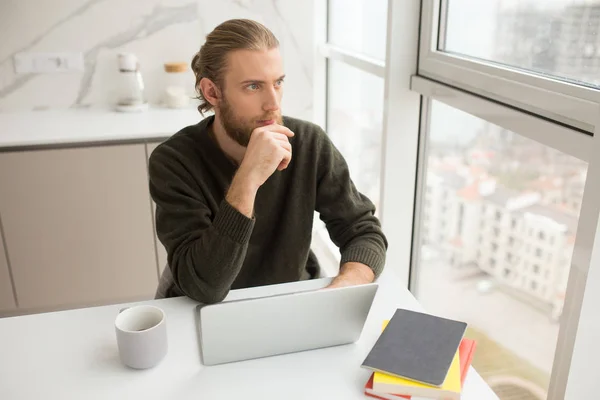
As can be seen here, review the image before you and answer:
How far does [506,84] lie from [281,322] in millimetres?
871

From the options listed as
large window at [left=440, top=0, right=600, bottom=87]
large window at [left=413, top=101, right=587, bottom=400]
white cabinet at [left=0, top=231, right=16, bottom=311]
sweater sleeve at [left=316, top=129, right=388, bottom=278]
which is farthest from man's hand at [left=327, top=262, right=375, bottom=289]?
white cabinet at [left=0, top=231, right=16, bottom=311]

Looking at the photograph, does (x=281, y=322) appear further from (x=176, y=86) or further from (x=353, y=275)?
(x=176, y=86)

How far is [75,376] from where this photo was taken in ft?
3.39

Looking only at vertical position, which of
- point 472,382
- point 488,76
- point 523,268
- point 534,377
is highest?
point 488,76

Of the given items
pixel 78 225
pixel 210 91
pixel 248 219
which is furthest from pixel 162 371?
pixel 78 225

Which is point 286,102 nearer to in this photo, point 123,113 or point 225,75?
point 123,113

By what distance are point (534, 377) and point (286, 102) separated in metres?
1.94

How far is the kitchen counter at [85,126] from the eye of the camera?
93.0 inches

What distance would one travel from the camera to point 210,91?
1.54 metres

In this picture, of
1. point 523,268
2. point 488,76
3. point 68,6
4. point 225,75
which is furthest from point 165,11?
point 523,268

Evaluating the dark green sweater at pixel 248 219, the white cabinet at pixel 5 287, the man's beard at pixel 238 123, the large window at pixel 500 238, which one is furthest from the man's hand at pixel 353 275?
the white cabinet at pixel 5 287

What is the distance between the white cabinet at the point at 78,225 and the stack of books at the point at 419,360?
1.67 meters

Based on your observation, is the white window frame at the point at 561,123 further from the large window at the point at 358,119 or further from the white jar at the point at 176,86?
the white jar at the point at 176,86

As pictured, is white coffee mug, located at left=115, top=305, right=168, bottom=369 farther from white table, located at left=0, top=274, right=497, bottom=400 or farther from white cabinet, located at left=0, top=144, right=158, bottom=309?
white cabinet, located at left=0, top=144, right=158, bottom=309
